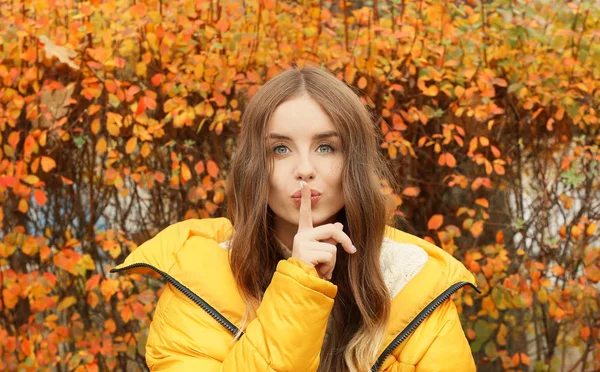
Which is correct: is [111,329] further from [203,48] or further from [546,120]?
[546,120]

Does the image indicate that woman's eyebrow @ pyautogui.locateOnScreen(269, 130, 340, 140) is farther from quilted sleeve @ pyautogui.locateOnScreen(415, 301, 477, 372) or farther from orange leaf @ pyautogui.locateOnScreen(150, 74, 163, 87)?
orange leaf @ pyautogui.locateOnScreen(150, 74, 163, 87)

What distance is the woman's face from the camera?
210cm

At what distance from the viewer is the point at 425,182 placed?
3.64 m

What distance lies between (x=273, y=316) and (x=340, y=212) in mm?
473

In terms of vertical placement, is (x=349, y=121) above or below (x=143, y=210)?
→ above

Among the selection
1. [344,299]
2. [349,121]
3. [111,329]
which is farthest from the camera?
[111,329]

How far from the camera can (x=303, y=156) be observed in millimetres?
2086

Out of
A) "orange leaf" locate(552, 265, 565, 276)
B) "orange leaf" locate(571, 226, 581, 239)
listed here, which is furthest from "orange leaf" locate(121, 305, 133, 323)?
"orange leaf" locate(571, 226, 581, 239)

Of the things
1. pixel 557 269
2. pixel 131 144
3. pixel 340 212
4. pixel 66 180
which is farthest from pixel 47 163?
pixel 557 269

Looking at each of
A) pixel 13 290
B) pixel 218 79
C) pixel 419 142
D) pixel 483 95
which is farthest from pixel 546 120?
pixel 13 290

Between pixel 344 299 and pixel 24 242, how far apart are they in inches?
72.0

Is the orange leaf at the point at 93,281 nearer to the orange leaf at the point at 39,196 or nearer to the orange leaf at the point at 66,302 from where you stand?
the orange leaf at the point at 66,302

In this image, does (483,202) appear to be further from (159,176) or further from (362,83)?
(159,176)

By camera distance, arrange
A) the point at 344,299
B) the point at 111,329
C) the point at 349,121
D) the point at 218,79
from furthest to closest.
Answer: the point at 111,329, the point at 218,79, the point at 344,299, the point at 349,121
